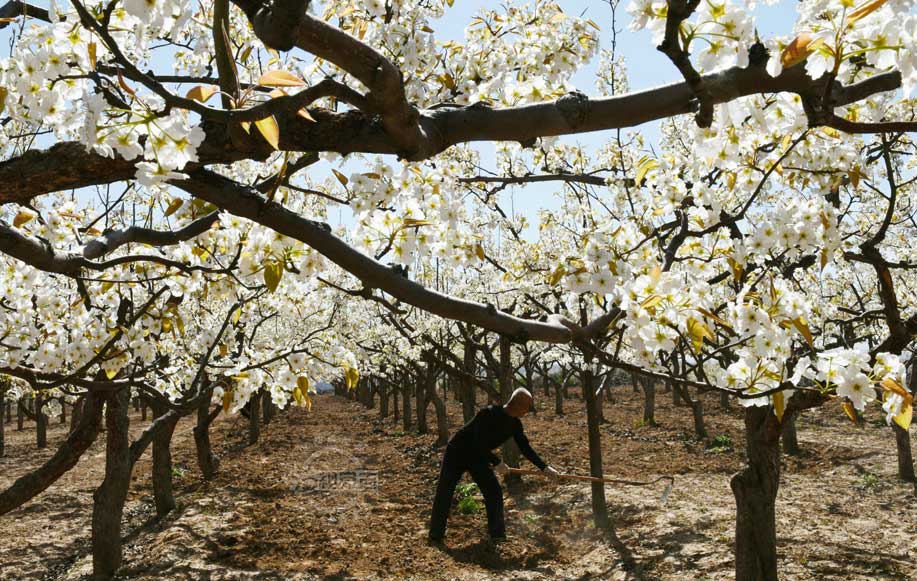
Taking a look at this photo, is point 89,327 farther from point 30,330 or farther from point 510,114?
point 510,114

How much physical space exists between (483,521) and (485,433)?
6.84 ft

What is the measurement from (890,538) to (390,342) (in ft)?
40.2

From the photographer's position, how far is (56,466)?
17.5 feet

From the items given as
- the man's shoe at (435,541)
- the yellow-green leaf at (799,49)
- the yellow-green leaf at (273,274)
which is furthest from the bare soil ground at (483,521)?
the yellow-green leaf at (799,49)

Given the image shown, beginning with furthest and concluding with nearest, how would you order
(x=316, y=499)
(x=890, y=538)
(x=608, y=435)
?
(x=608, y=435), (x=316, y=499), (x=890, y=538)

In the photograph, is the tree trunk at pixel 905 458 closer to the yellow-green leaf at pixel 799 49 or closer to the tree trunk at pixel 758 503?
the tree trunk at pixel 758 503

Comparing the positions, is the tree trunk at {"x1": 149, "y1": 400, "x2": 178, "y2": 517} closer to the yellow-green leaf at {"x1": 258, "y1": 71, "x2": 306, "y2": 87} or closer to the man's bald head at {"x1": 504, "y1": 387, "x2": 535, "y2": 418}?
the man's bald head at {"x1": 504, "y1": 387, "x2": 535, "y2": 418}

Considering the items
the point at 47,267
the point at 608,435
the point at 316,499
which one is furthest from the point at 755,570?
the point at 608,435

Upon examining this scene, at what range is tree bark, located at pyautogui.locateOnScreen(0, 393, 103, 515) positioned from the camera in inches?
203

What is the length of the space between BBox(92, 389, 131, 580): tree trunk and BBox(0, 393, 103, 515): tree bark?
1345 millimetres

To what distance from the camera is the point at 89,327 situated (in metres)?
4.72

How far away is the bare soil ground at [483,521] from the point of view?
6836 mm

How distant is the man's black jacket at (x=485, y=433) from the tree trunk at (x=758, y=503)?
2658mm

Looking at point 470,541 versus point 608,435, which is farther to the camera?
point 608,435
